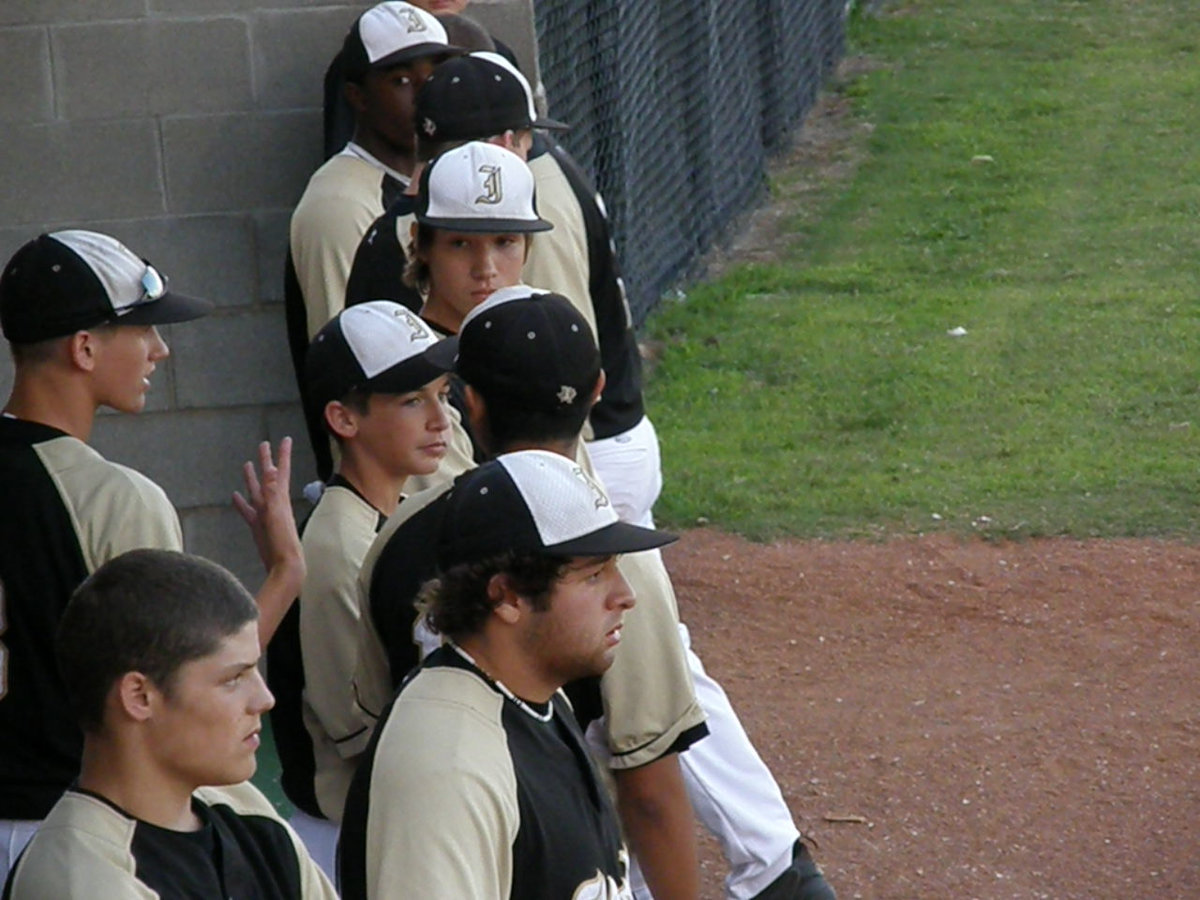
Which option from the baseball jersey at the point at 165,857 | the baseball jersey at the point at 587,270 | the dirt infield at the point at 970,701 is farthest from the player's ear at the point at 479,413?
the dirt infield at the point at 970,701

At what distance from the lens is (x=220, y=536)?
623cm

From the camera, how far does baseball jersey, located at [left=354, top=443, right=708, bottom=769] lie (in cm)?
330

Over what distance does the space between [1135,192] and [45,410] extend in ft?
Answer: 36.8

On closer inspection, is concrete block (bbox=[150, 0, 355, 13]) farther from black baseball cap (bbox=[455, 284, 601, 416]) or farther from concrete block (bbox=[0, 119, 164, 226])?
black baseball cap (bbox=[455, 284, 601, 416])

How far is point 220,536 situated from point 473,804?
→ 3.83 metres

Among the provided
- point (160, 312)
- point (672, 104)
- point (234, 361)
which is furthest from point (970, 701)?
point (672, 104)

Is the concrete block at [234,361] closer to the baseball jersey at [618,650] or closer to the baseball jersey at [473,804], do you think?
the baseball jersey at [618,650]

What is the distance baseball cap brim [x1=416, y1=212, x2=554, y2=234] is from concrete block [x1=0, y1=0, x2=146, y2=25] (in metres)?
2.20

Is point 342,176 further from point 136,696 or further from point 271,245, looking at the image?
point 136,696

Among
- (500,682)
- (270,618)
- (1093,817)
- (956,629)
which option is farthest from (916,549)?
(500,682)

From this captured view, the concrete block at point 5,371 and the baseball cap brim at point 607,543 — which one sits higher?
the baseball cap brim at point 607,543

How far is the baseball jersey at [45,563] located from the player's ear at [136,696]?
0.78m

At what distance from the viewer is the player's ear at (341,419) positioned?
3771 mm

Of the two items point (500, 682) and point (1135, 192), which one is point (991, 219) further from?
point (500, 682)
